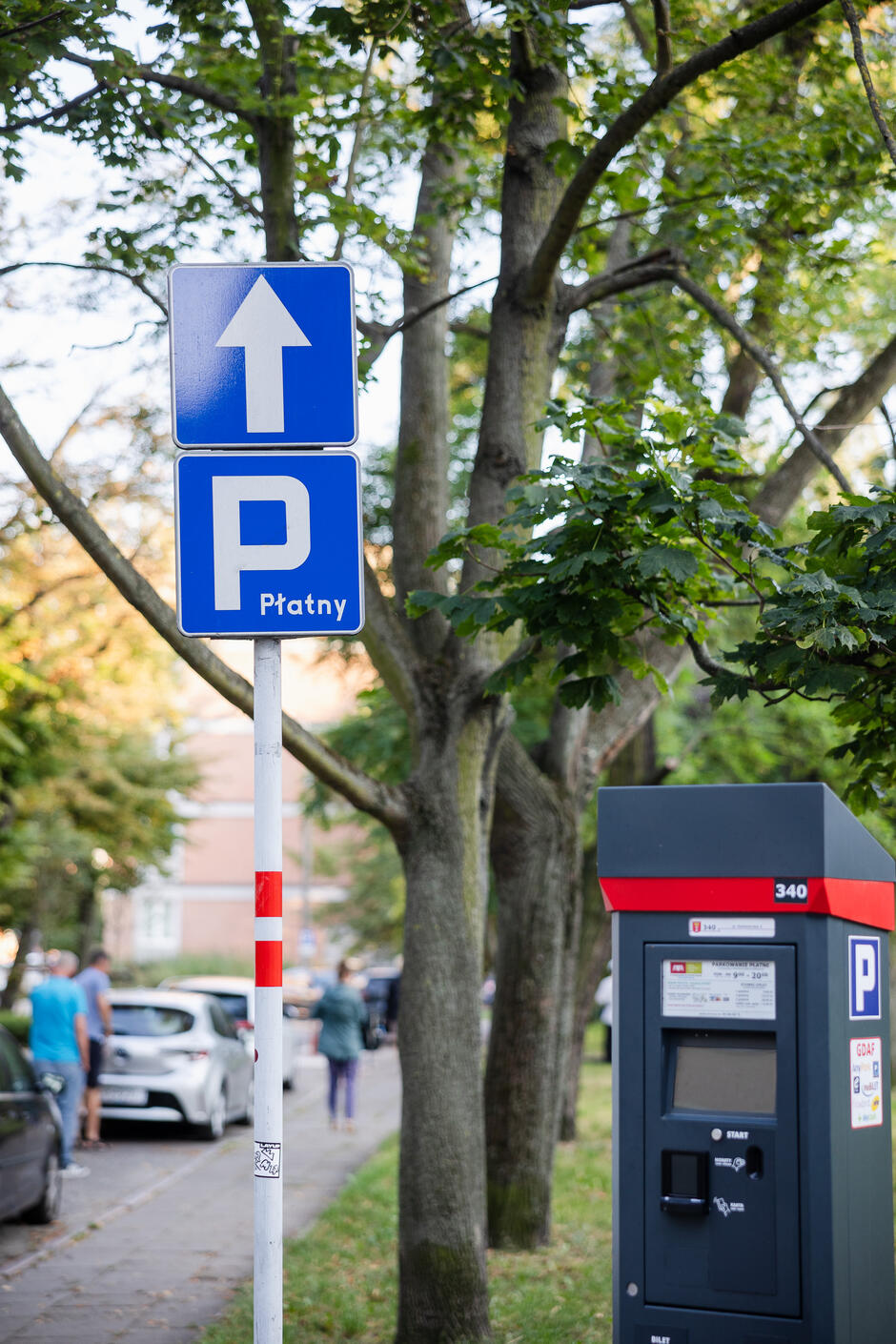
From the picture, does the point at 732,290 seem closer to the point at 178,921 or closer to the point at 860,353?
the point at 860,353

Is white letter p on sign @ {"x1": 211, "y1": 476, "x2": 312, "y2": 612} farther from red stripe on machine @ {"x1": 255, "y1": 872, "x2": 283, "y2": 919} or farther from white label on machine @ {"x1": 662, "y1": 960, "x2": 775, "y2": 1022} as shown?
white label on machine @ {"x1": 662, "y1": 960, "x2": 775, "y2": 1022}

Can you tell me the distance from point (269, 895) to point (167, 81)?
5367 millimetres

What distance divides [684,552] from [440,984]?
9.78 feet

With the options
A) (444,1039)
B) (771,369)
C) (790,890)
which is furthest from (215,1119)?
(790,890)

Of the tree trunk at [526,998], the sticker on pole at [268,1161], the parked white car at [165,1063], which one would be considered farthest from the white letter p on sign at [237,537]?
the parked white car at [165,1063]

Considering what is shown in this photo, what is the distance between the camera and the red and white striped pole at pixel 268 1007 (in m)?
3.38

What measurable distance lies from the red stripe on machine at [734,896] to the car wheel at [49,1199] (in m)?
7.13

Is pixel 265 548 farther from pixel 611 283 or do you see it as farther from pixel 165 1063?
pixel 165 1063

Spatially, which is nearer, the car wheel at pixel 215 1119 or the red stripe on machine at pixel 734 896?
the red stripe on machine at pixel 734 896

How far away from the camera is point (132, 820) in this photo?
86.3ft

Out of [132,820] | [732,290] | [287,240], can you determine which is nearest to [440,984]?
[287,240]

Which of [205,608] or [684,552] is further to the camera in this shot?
[684,552]

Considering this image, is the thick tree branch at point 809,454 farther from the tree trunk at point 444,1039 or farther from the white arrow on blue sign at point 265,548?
the white arrow on blue sign at point 265,548

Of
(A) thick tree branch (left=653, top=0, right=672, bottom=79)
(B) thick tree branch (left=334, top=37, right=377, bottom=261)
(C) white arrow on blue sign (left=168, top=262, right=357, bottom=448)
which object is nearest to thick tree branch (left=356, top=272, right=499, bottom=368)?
(B) thick tree branch (left=334, top=37, right=377, bottom=261)
